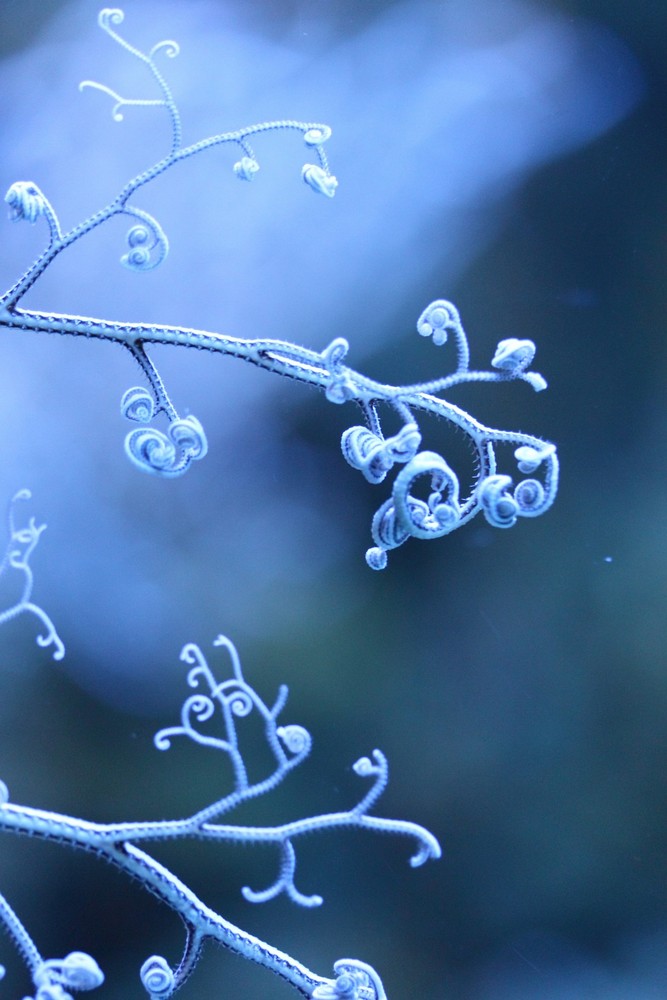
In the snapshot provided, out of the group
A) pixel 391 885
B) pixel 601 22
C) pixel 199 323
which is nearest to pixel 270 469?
pixel 199 323

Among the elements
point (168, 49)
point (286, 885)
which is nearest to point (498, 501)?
point (286, 885)

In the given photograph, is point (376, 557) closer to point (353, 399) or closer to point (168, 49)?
point (353, 399)

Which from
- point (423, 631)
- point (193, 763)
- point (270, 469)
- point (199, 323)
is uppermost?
point (199, 323)

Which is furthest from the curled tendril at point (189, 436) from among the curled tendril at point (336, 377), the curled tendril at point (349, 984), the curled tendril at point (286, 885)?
the curled tendril at point (349, 984)

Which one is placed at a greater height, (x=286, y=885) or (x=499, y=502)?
(x=499, y=502)

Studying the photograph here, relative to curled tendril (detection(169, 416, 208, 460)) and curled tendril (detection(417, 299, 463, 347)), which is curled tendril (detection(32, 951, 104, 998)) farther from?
curled tendril (detection(417, 299, 463, 347))

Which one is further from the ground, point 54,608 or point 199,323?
point 199,323

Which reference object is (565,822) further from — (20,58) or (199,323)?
(20,58)
